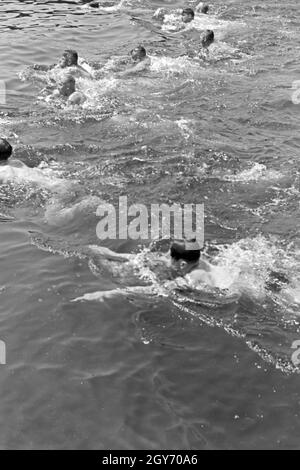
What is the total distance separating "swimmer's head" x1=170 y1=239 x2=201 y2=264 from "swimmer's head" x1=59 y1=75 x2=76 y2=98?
24.2 feet

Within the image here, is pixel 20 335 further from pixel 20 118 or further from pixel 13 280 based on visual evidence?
pixel 20 118

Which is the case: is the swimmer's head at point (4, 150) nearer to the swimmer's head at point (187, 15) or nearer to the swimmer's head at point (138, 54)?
the swimmer's head at point (138, 54)

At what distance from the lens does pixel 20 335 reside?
711cm

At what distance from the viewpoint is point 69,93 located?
13.8 m

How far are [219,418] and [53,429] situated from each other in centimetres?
167

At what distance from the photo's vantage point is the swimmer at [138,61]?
50.8ft

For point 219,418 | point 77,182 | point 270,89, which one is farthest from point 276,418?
point 270,89

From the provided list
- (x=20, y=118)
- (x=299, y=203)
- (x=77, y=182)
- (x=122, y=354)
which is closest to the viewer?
(x=122, y=354)

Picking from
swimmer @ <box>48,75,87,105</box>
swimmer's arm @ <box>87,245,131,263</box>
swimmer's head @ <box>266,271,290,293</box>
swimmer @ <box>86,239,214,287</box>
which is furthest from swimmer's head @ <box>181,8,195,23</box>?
swimmer's head @ <box>266,271,290,293</box>

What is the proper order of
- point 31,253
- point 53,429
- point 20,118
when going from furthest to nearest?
point 20,118 < point 31,253 < point 53,429

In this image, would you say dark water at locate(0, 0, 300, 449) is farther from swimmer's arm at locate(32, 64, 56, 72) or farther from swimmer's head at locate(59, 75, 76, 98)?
swimmer's head at locate(59, 75, 76, 98)

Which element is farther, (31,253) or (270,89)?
(270,89)

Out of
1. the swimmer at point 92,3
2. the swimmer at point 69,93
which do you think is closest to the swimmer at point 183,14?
the swimmer at point 92,3

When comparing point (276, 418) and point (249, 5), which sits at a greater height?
point (249, 5)
